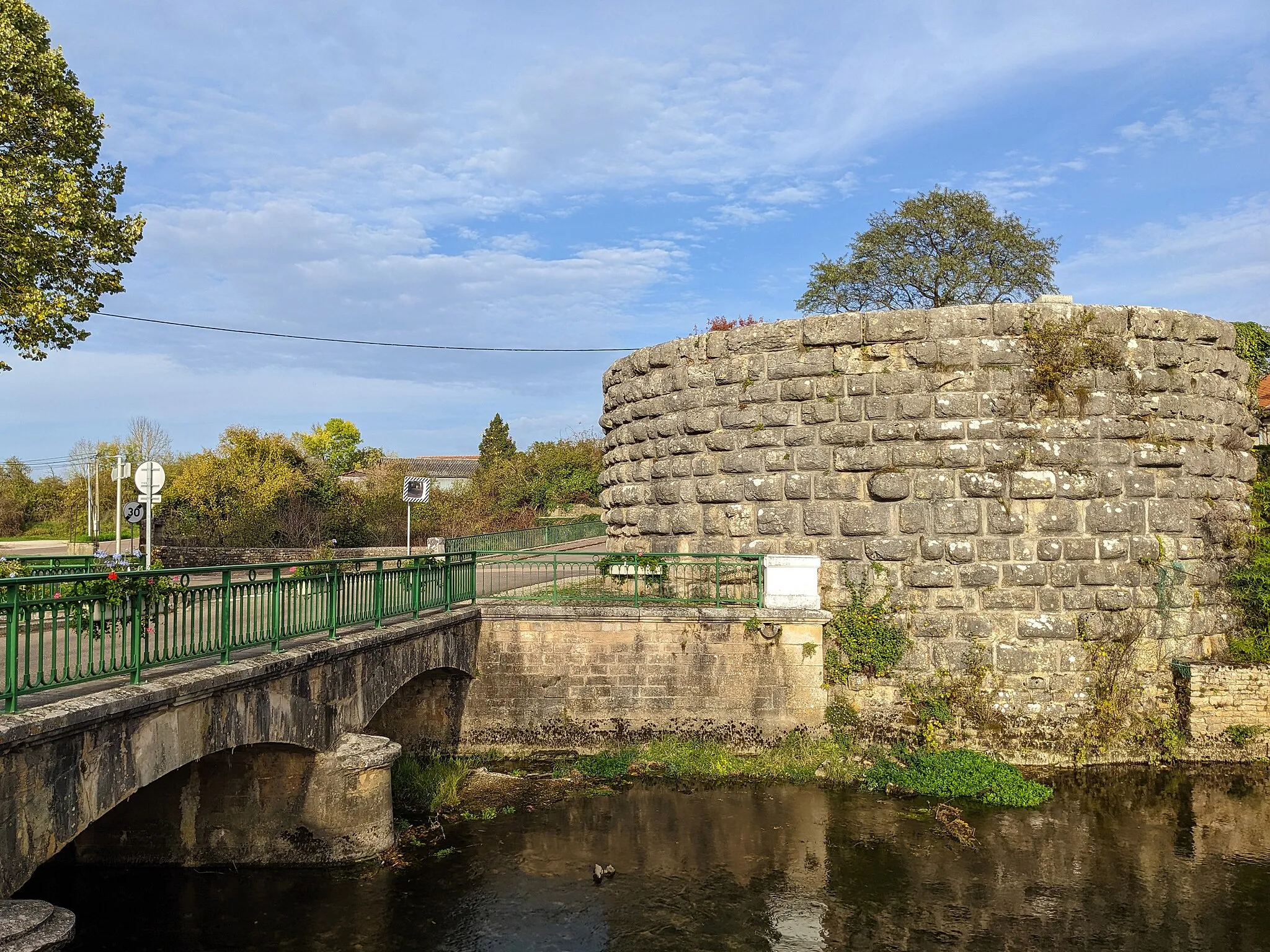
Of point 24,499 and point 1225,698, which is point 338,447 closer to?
point 24,499

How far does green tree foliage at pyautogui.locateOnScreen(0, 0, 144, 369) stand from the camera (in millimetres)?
13859

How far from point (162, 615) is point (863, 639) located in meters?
9.25

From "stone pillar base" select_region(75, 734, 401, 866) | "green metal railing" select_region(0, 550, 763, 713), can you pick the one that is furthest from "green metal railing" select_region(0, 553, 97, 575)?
"stone pillar base" select_region(75, 734, 401, 866)

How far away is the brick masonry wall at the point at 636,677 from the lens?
42.1 ft

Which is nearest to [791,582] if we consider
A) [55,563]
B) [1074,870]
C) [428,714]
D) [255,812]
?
[1074,870]

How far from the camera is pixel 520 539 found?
23016mm

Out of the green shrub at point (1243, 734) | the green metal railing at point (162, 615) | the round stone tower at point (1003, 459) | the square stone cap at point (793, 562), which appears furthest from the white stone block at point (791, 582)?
the green shrub at point (1243, 734)

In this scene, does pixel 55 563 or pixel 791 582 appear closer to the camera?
pixel 55 563

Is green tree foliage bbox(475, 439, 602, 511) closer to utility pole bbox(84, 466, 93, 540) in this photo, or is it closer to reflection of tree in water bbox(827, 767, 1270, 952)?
utility pole bbox(84, 466, 93, 540)

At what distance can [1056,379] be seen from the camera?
1281 centimetres

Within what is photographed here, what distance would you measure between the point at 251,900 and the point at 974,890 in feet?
→ 22.7

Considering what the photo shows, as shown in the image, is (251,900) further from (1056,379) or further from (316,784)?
(1056,379)

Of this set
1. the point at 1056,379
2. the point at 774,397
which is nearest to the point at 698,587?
the point at 774,397

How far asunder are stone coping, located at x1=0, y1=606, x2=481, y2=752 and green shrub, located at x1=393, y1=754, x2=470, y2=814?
243 centimetres
